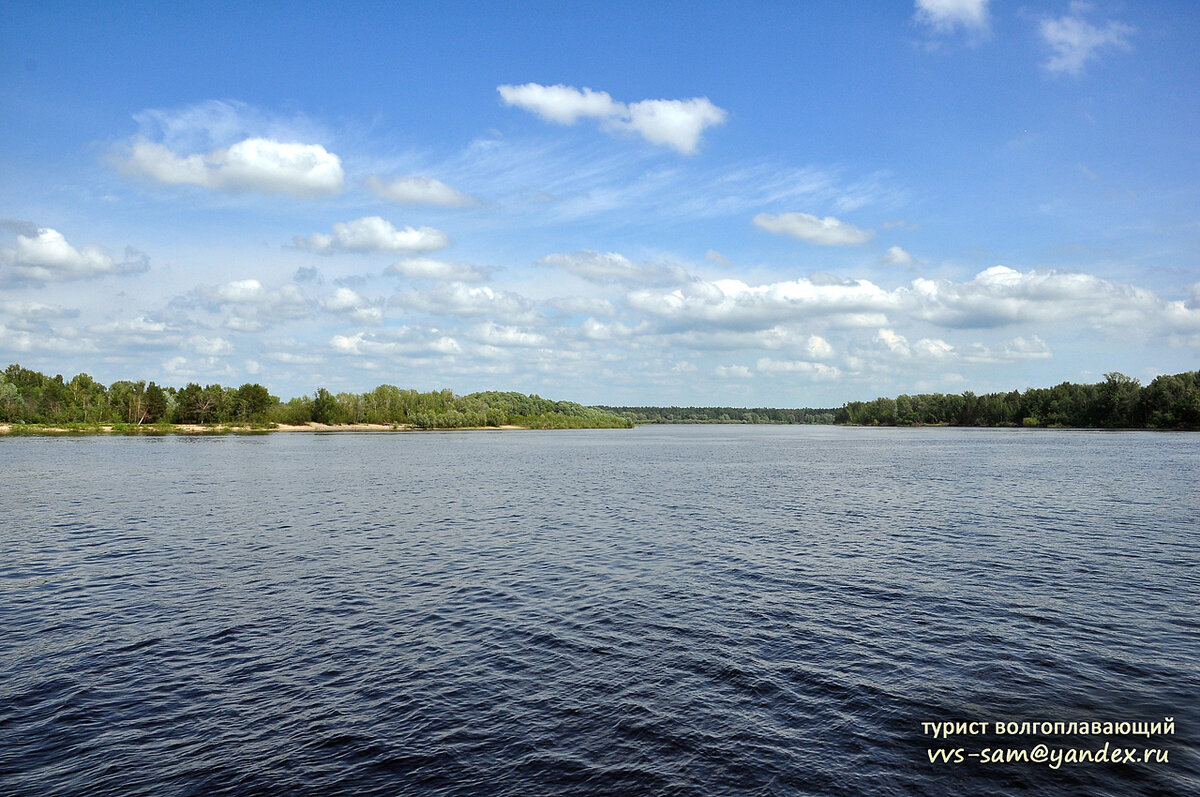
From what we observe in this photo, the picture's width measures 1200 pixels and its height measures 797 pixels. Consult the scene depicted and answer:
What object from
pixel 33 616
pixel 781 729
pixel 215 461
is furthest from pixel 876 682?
pixel 215 461

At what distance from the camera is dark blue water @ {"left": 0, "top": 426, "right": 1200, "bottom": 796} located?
48.4 ft

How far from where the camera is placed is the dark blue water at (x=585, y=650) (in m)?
14.8

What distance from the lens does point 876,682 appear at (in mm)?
19078

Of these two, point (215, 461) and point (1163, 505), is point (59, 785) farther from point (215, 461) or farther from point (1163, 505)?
point (215, 461)

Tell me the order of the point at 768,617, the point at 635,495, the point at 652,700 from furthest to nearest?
the point at 635,495 < the point at 768,617 < the point at 652,700

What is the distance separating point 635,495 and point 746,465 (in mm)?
45827

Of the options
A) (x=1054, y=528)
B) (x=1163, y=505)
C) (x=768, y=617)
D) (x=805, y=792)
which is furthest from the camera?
(x=1163, y=505)

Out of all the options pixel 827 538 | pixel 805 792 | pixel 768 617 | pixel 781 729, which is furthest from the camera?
pixel 827 538

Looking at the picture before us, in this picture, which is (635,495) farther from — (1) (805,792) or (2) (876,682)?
(1) (805,792)

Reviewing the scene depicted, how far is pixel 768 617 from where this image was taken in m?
25.4

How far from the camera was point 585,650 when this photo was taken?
2198 cm

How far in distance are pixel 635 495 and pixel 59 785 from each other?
178ft

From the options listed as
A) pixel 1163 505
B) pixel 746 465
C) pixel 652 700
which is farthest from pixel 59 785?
pixel 746 465

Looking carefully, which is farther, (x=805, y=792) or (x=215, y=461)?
(x=215, y=461)
